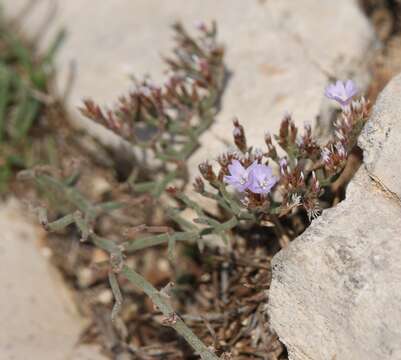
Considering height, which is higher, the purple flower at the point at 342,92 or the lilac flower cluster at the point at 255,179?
the purple flower at the point at 342,92

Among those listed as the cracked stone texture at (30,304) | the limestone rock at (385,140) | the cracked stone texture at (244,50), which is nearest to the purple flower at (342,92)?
the limestone rock at (385,140)

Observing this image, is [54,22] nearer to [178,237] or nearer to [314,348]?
[178,237]

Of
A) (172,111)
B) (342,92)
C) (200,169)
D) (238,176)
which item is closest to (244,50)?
(172,111)

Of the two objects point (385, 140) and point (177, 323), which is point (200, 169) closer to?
point (177, 323)

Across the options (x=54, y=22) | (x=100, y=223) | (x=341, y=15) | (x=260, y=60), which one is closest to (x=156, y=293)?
(x=100, y=223)

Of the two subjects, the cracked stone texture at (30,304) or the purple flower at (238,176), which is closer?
the purple flower at (238,176)

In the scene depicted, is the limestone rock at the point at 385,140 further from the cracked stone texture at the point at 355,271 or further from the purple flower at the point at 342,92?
the purple flower at the point at 342,92

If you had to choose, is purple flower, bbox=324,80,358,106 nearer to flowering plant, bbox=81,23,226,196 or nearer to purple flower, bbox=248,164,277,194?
purple flower, bbox=248,164,277,194

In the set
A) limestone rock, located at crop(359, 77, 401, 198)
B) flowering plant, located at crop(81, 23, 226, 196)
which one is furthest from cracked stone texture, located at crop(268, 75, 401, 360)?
flowering plant, located at crop(81, 23, 226, 196)
